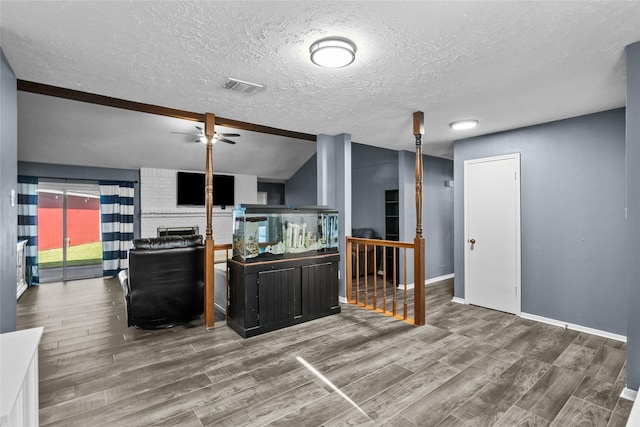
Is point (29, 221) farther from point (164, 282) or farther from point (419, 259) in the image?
point (419, 259)

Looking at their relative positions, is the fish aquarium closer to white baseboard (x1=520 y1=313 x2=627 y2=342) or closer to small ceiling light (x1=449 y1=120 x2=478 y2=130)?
small ceiling light (x1=449 y1=120 x2=478 y2=130)

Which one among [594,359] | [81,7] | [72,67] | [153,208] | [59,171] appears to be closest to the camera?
[81,7]

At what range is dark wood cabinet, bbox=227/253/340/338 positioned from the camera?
3.39 meters

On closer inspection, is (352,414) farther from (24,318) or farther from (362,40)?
(24,318)

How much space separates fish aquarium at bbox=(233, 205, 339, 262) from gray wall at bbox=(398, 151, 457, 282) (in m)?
2.08

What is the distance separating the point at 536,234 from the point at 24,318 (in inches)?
255

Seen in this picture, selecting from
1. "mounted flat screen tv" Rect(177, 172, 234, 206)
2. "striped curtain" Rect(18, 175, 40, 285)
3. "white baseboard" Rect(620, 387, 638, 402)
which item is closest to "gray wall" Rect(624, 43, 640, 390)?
"white baseboard" Rect(620, 387, 638, 402)

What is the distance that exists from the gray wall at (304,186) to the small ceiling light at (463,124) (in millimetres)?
4451

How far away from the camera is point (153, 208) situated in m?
7.00

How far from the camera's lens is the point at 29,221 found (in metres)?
5.90

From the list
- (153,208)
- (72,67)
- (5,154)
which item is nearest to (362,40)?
(72,67)

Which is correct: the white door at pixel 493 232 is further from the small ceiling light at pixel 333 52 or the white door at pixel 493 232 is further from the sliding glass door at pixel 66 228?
the sliding glass door at pixel 66 228

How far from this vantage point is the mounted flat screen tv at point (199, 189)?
7344mm

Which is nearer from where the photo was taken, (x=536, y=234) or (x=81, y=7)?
(x=81, y=7)
